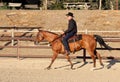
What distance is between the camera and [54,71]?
1633cm

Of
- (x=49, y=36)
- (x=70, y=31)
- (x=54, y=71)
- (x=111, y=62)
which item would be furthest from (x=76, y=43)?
(x=111, y=62)

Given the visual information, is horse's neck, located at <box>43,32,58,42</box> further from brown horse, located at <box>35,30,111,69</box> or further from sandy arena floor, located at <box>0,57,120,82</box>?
sandy arena floor, located at <box>0,57,120,82</box>

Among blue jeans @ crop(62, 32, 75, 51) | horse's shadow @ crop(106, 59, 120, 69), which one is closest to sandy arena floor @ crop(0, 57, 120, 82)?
horse's shadow @ crop(106, 59, 120, 69)

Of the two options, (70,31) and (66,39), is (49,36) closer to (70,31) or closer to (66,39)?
(66,39)

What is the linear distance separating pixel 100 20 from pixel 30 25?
520cm

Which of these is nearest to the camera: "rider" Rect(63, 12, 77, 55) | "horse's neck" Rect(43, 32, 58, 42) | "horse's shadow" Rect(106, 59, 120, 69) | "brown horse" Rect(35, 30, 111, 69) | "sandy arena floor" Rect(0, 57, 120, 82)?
"sandy arena floor" Rect(0, 57, 120, 82)

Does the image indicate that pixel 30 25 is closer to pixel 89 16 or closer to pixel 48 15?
pixel 48 15

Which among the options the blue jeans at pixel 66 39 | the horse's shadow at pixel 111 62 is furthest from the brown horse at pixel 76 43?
the horse's shadow at pixel 111 62

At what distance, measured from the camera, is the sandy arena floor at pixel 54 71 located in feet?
47.3

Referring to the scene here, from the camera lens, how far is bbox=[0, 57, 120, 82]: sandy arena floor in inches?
567

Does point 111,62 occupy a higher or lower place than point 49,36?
lower

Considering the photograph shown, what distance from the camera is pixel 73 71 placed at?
1631 centimetres

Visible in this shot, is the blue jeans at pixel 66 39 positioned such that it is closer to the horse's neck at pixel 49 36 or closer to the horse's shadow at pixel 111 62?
the horse's neck at pixel 49 36

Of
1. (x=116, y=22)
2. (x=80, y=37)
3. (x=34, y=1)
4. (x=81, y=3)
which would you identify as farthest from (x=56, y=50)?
(x=34, y=1)
